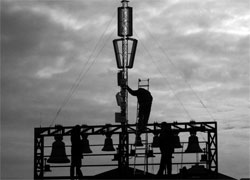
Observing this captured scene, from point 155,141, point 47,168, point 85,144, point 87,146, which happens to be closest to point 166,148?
point 155,141

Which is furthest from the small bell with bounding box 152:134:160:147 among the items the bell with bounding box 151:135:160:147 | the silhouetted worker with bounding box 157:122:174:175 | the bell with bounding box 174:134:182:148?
the silhouetted worker with bounding box 157:122:174:175

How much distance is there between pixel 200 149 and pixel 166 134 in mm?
2504

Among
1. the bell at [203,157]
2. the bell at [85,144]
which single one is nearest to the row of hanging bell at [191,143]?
the bell at [203,157]

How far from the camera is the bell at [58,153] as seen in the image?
31.3 m

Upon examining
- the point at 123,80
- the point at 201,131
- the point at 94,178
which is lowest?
the point at 94,178

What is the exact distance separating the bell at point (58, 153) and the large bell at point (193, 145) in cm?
519

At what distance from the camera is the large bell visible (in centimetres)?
3069

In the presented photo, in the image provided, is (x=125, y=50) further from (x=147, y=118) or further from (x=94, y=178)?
(x=94, y=178)

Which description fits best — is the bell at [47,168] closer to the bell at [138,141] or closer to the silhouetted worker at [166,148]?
the bell at [138,141]

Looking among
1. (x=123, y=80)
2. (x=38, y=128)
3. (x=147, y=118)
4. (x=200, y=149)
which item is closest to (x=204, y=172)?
(x=200, y=149)

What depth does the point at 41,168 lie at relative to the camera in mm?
31938

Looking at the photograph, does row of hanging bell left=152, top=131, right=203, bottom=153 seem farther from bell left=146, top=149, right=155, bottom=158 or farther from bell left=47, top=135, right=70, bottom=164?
bell left=47, top=135, right=70, bottom=164

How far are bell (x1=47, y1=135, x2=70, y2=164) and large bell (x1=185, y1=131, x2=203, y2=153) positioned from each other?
17.0ft

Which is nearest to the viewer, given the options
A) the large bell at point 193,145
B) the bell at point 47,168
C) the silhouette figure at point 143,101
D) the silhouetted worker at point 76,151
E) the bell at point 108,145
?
the silhouetted worker at point 76,151
